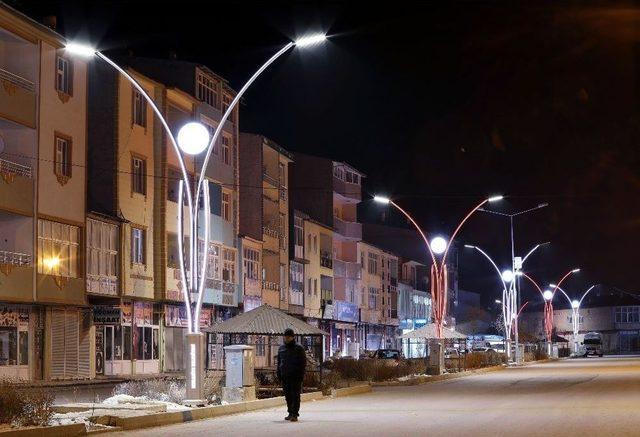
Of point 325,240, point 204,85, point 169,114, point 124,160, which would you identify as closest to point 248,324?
point 124,160

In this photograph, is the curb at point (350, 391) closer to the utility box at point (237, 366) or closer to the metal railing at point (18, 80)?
the utility box at point (237, 366)

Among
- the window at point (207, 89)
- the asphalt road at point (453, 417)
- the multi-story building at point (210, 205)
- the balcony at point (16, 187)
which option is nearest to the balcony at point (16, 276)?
the balcony at point (16, 187)

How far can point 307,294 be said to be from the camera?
82375mm

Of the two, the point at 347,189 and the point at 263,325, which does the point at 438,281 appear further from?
the point at 347,189

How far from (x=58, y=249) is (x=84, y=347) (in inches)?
185

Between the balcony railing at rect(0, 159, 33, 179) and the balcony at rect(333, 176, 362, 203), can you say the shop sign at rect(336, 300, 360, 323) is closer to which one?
the balcony at rect(333, 176, 362, 203)

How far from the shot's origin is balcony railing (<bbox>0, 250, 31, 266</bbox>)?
43719 millimetres

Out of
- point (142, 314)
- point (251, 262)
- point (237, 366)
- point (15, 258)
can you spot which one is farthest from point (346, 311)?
point (237, 366)

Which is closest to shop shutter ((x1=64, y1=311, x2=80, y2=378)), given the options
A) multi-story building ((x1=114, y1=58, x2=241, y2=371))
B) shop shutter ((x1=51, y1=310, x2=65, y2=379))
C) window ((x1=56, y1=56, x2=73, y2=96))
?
shop shutter ((x1=51, y1=310, x2=65, y2=379))

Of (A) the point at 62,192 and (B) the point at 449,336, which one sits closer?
(A) the point at 62,192

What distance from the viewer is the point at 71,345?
48.2 meters

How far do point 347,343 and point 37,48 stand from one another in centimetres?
5277

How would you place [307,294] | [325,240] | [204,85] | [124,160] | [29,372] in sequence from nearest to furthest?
[29,372] < [124,160] < [204,85] < [307,294] < [325,240]

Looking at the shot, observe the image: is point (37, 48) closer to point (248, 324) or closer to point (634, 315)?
point (248, 324)
